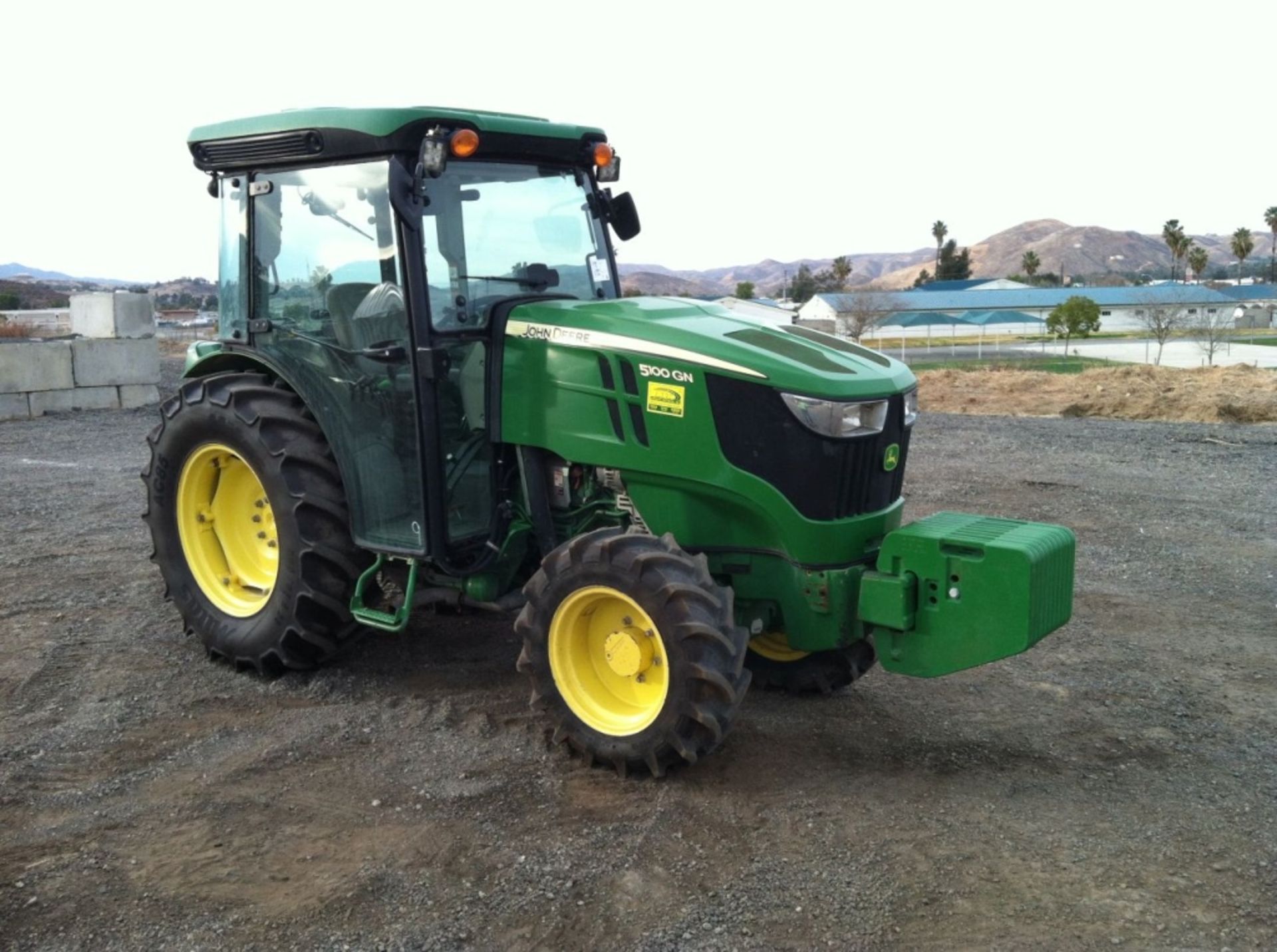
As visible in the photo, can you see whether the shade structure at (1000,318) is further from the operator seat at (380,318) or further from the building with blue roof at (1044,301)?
the operator seat at (380,318)

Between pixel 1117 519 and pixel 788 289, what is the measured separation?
131m

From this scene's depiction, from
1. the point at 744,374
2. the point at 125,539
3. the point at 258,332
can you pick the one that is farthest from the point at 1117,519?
the point at 125,539

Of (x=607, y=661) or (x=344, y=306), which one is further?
(x=344, y=306)

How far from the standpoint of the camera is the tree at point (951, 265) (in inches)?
5472

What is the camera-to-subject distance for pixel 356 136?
16.4 ft

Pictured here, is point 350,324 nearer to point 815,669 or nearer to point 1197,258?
point 815,669

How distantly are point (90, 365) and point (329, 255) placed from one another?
1320 cm

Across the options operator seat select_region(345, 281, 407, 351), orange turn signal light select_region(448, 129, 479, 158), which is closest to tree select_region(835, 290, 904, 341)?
operator seat select_region(345, 281, 407, 351)

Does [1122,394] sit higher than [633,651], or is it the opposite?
[1122,394]

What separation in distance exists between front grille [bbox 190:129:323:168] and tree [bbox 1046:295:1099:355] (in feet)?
191

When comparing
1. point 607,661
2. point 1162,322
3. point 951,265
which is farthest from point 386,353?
point 951,265

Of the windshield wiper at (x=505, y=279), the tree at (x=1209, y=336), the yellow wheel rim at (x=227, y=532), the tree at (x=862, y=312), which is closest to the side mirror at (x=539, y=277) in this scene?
the windshield wiper at (x=505, y=279)

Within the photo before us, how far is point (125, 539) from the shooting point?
28.3 feet

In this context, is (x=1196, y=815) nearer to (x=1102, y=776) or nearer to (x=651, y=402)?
(x=1102, y=776)
